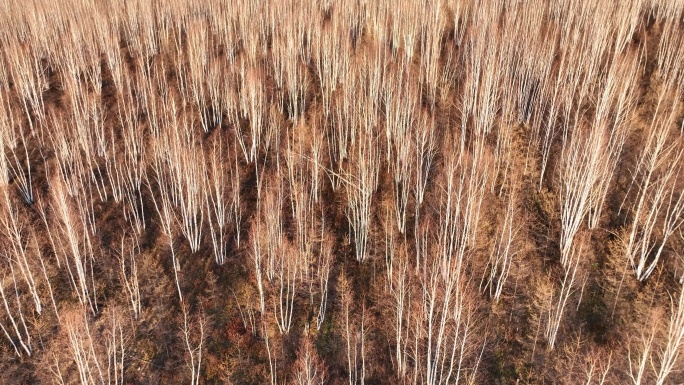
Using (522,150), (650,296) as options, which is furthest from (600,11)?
(650,296)

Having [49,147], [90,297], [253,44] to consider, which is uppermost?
[253,44]

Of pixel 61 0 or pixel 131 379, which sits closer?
pixel 131 379

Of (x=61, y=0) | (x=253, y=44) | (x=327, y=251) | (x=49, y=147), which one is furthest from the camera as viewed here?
(x=61, y=0)

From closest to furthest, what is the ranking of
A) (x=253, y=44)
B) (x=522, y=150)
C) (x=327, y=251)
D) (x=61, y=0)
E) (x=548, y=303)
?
1. (x=548, y=303)
2. (x=327, y=251)
3. (x=522, y=150)
4. (x=253, y=44)
5. (x=61, y=0)

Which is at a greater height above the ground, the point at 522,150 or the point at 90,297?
the point at 522,150

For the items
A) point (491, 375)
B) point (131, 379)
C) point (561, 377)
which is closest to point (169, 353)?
point (131, 379)

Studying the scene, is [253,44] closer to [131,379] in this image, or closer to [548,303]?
[131,379]
